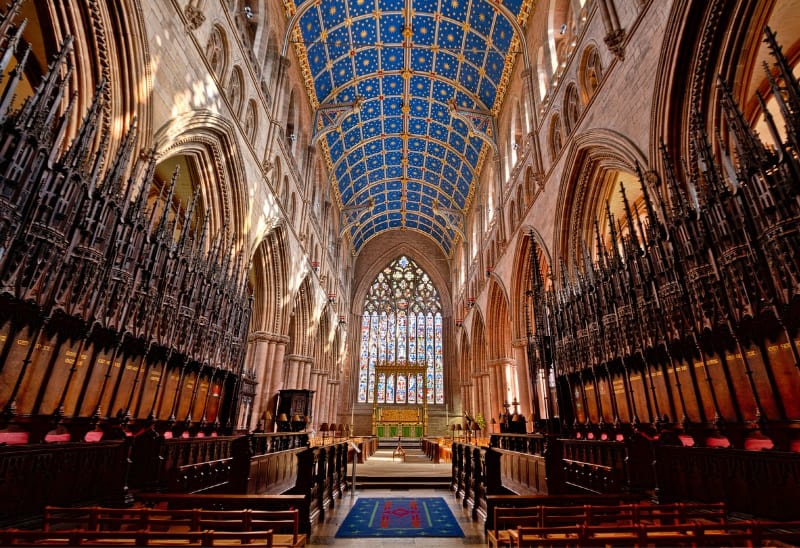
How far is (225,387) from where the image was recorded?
→ 9.70 metres

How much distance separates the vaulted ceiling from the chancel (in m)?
0.21

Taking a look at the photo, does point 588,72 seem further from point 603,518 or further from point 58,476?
point 58,476

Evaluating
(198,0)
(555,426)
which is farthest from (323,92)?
(555,426)

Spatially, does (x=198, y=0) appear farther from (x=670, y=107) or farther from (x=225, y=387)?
(x=670, y=107)

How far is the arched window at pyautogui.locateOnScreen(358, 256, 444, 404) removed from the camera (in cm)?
2702

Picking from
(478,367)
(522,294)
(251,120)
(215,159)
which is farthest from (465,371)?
(215,159)

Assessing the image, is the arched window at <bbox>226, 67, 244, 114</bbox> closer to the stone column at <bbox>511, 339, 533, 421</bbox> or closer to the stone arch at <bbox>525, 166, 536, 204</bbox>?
the stone arch at <bbox>525, 166, 536, 204</bbox>

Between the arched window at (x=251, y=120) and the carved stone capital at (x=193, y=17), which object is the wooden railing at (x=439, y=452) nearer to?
the arched window at (x=251, y=120)

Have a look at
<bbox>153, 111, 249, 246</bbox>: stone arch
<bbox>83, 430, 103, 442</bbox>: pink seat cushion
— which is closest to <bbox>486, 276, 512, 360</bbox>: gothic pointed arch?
<bbox>153, 111, 249, 246</bbox>: stone arch

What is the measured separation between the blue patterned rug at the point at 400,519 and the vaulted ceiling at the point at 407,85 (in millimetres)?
13598

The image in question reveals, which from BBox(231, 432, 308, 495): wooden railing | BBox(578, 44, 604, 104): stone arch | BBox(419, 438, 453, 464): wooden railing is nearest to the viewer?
BBox(231, 432, 308, 495): wooden railing

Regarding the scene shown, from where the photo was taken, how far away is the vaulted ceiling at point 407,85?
14.9 meters

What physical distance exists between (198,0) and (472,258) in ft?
57.9

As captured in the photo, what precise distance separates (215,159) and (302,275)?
7.36m
